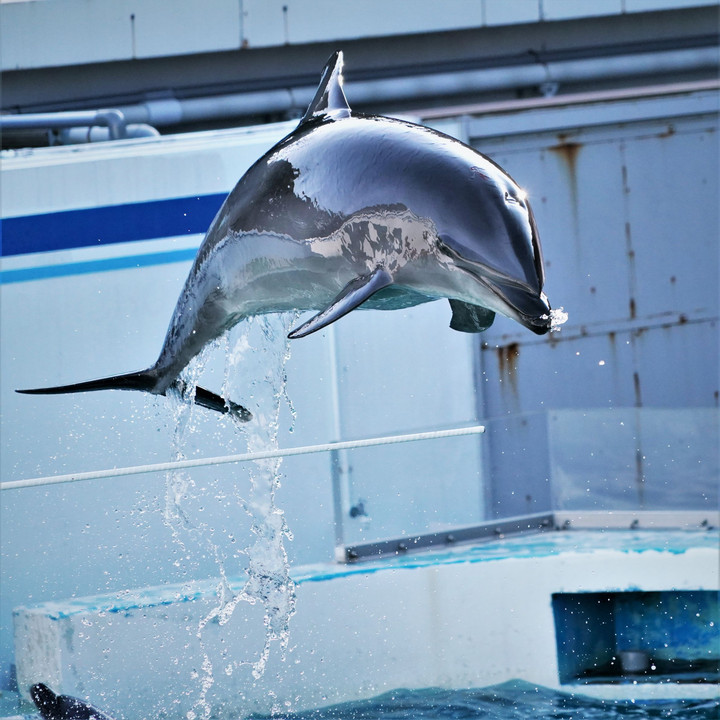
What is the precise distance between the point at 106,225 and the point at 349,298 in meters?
3.44

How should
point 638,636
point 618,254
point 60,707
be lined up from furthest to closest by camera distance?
point 618,254 → point 638,636 → point 60,707

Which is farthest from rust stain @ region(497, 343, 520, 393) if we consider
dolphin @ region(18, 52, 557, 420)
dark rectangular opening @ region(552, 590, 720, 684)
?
dolphin @ region(18, 52, 557, 420)

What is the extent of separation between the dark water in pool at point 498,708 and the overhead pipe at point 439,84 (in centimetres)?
426

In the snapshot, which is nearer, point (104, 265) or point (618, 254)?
point (104, 265)

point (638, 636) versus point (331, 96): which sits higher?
point (331, 96)

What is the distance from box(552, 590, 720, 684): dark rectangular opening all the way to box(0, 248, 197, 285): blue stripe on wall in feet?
7.51

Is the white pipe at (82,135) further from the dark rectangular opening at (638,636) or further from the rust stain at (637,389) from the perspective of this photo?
the dark rectangular opening at (638,636)

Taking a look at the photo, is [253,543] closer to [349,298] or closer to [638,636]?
[638,636]

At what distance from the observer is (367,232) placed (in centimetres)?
224

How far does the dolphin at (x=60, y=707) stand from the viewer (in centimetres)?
403

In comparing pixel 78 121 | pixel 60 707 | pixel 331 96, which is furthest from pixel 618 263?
pixel 331 96

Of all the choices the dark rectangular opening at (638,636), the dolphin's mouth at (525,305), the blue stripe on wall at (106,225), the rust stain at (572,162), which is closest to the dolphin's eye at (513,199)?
the dolphin's mouth at (525,305)

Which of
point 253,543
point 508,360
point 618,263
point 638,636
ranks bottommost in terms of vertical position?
point 638,636

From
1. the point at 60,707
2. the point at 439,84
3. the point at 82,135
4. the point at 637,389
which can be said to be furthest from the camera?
the point at 439,84
